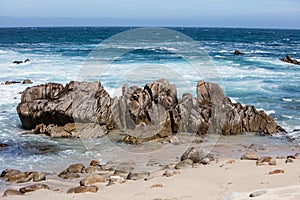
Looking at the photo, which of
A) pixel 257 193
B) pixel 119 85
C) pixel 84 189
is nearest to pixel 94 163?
pixel 84 189

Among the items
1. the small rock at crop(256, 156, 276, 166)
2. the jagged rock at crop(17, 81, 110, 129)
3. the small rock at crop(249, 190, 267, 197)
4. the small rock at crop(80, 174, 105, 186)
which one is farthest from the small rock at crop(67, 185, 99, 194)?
the jagged rock at crop(17, 81, 110, 129)

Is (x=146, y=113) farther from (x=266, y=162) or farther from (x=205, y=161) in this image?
(x=266, y=162)

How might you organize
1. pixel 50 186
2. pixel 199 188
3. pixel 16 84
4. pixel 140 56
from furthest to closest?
1. pixel 140 56
2. pixel 16 84
3. pixel 50 186
4. pixel 199 188

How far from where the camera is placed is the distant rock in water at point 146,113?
16.6 meters

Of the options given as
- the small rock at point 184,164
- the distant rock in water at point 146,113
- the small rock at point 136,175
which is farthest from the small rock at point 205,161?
the distant rock in water at point 146,113

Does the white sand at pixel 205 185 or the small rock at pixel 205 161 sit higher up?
the white sand at pixel 205 185

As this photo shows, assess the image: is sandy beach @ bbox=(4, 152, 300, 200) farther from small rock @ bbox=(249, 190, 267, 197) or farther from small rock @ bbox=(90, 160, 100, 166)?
small rock @ bbox=(90, 160, 100, 166)

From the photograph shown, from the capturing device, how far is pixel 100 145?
594 inches

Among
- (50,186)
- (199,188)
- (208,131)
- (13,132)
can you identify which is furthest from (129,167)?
(13,132)

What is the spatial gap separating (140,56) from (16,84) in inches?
838

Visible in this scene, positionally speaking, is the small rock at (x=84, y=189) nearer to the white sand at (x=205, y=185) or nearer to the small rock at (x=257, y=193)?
the white sand at (x=205, y=185)

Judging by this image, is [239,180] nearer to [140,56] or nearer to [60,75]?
[60,75]

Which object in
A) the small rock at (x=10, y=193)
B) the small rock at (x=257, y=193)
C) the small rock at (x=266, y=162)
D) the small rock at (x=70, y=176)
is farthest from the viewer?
the small rock at (x=70, y=176)

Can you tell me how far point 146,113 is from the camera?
1706 centimetres
